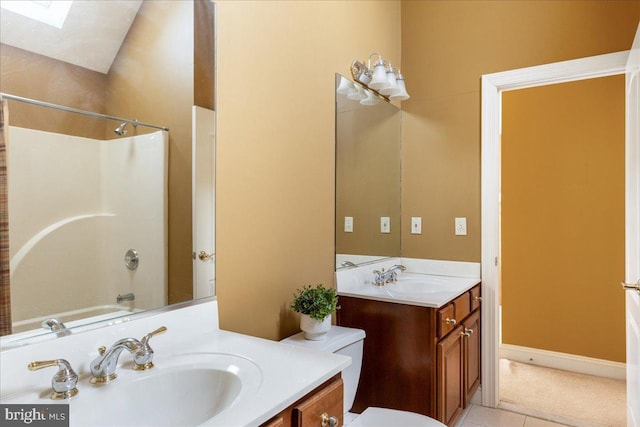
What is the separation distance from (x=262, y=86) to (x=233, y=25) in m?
0.24

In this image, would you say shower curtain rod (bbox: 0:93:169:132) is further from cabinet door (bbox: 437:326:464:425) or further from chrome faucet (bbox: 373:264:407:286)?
cabinet door (bbox: 437:326:464:425)

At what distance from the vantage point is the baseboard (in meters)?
3.04

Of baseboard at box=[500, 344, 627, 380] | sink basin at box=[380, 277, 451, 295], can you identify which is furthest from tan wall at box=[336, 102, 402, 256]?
baseboard at box=[500, 344, 627, 380]

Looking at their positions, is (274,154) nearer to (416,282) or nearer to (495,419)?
(416,282)

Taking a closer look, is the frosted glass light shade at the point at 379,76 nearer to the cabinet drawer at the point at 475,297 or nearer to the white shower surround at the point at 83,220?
the cabinet drawer at the point at 475,297

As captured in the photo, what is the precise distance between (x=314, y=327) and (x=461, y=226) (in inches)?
54.1

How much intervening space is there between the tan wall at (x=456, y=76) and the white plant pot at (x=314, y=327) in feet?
4.12

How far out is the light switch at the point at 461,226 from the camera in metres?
2.64

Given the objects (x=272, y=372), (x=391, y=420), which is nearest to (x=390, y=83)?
(x=391, y=420)

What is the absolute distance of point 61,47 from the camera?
1093 mm

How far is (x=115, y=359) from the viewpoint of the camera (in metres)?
1.01

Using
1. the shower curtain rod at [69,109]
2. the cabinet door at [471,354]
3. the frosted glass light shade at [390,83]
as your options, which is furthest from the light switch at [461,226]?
the shower curtain rod at [69,109]

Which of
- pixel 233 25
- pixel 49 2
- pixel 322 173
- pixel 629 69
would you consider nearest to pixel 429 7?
pixel 629 69

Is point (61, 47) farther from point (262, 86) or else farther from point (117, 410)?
point (117, 410)
